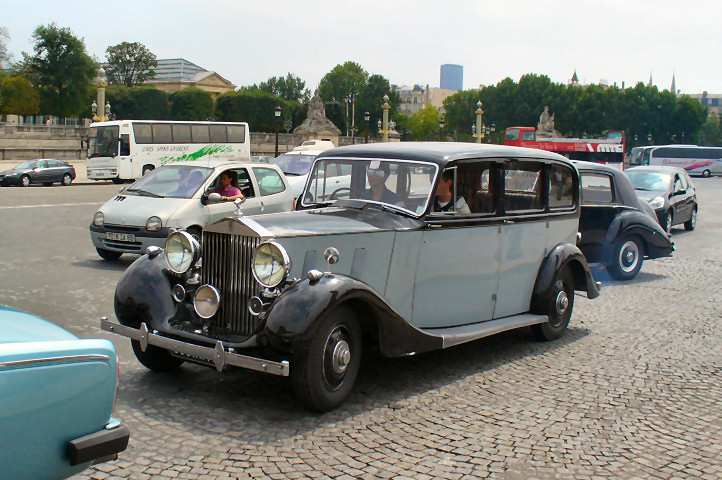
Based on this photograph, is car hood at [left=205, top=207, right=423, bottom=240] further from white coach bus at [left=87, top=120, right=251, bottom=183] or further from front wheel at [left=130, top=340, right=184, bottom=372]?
white coach bus at [left=87, top=120, right=251, bottom=183]

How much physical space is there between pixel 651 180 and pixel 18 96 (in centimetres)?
7455

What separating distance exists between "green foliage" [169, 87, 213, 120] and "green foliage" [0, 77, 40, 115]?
86.3ft

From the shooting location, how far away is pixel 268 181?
1298 cm

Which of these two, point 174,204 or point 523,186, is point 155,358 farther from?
point 174,204

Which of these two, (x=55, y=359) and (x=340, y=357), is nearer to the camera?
(x=55, y=359)

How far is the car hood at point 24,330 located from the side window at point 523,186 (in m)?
4.40

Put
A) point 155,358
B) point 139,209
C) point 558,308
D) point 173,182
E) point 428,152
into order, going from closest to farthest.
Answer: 1. point 155,358
2. point 428,152
3. point 558,308
4. point 139,209
5. point 173,182

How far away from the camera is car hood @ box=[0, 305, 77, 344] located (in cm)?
322

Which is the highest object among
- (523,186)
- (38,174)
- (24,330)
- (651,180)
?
(523,186)

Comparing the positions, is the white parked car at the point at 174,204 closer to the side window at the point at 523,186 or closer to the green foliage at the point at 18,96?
the side window at the point at 523,186

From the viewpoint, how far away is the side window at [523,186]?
698cm

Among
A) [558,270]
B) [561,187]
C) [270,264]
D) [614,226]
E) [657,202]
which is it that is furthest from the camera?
[657,202]

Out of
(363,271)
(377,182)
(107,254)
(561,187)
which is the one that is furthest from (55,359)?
(107,254)

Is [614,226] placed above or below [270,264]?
below
